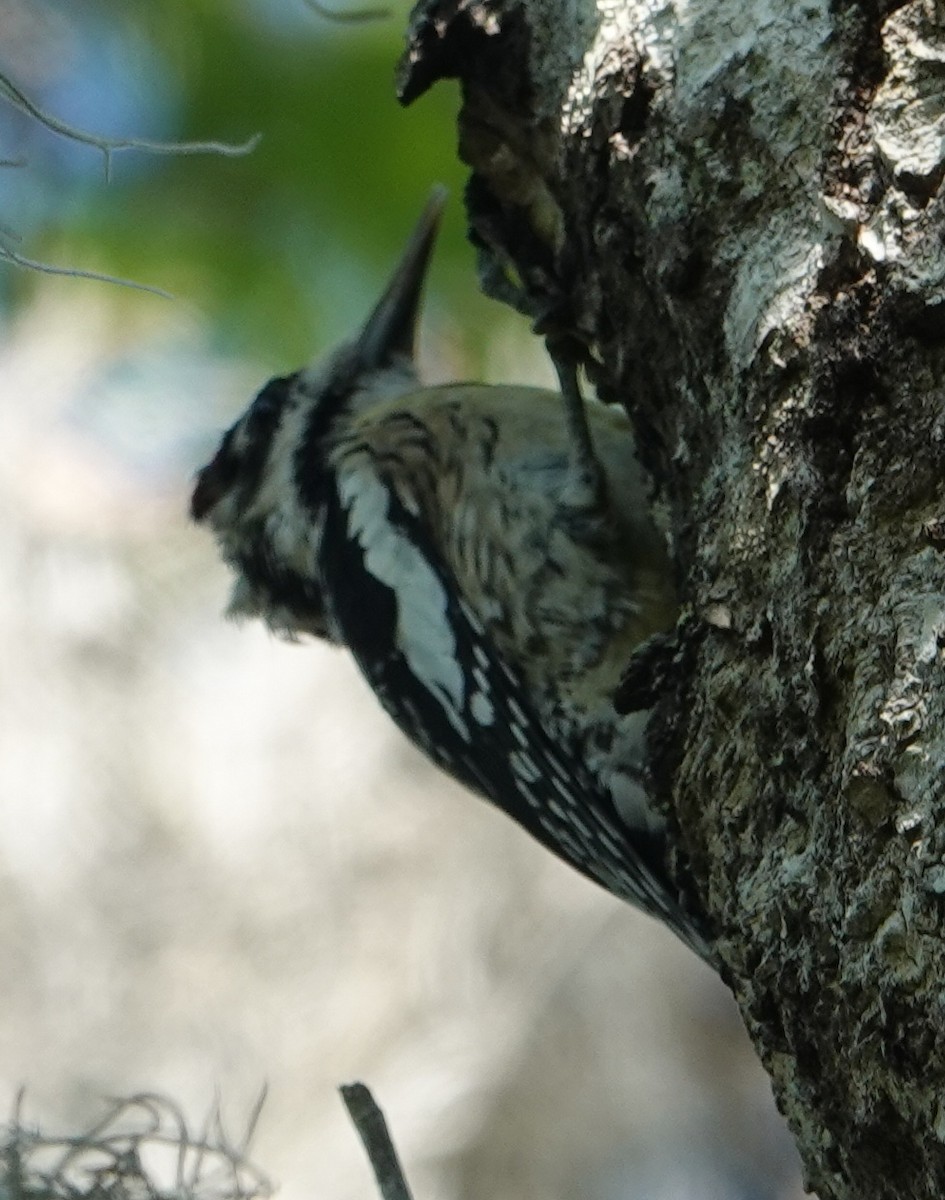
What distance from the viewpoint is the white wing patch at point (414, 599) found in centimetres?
253

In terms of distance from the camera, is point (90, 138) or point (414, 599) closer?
point (90, 138)

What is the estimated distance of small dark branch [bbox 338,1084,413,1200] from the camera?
5.33 ft

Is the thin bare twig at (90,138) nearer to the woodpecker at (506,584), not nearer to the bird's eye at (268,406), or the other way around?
the woodpecker at (506,584)

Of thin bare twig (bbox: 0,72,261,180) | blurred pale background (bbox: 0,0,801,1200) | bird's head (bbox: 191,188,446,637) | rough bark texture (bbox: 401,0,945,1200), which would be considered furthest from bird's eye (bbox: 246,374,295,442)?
rough bark texture (bbox: 401,0,945,1200)

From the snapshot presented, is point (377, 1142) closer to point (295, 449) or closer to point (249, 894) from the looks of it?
point (295, 449)

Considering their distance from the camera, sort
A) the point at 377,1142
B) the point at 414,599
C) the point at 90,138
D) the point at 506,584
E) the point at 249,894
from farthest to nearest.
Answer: the point at 249,894 < the point at 414,599 < the point at 506,584 < the point at 90,138 < the point at 377,1142

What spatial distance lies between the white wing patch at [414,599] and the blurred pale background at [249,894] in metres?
0.89

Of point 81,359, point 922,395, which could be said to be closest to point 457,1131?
point 81,359

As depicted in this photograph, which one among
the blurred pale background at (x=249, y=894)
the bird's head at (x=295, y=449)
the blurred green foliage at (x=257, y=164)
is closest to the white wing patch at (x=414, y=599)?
the bird's head at (x=295, y=449)

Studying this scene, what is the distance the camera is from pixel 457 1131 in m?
5.21

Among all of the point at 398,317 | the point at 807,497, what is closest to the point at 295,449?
the point at 398,317

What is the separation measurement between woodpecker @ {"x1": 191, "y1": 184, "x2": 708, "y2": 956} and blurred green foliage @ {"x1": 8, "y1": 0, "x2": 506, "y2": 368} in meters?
0.22

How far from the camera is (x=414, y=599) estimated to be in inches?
101

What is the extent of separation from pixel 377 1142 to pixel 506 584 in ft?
3.18
